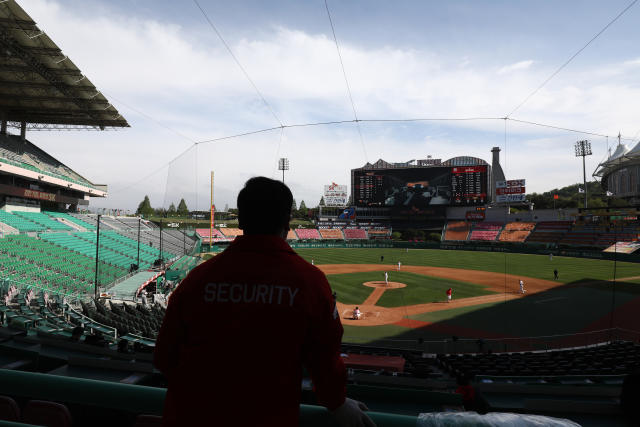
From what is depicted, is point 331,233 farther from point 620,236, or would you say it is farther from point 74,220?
point 620,236

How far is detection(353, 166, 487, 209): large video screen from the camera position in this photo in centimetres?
6312

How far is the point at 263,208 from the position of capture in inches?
57.2

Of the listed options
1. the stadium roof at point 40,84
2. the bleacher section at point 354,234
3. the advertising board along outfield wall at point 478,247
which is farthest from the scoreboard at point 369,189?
the stadium roof at point 40,84

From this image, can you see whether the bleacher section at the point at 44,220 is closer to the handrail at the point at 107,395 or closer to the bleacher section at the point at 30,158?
the bleacher section at the point at 30,158

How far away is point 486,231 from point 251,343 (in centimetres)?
6892

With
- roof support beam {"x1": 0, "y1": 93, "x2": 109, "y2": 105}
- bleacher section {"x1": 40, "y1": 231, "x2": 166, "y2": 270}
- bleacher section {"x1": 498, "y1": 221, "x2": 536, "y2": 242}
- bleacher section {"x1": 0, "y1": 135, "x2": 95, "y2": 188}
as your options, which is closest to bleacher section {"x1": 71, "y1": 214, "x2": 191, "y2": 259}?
bleacher section {"x1": 40, "y1": 231, "x2": 166, "y2": 270}

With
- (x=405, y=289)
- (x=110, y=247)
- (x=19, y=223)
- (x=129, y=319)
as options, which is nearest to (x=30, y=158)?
(x=19, y=223)

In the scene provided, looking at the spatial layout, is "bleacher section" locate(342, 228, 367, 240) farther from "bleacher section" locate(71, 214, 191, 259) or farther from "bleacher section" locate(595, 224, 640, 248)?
"bleacher section" locate(595, 224, 640, 248)

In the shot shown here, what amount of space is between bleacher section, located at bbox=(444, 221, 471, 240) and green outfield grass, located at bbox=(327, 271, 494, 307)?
35.7m

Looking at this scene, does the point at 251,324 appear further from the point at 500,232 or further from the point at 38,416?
the point at 500,232

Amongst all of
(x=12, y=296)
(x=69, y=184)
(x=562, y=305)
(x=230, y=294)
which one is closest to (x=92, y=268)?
(x=12, y=296)

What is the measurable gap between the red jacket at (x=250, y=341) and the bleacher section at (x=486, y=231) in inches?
2622

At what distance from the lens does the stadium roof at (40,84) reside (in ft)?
67.5

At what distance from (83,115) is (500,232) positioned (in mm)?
64192
